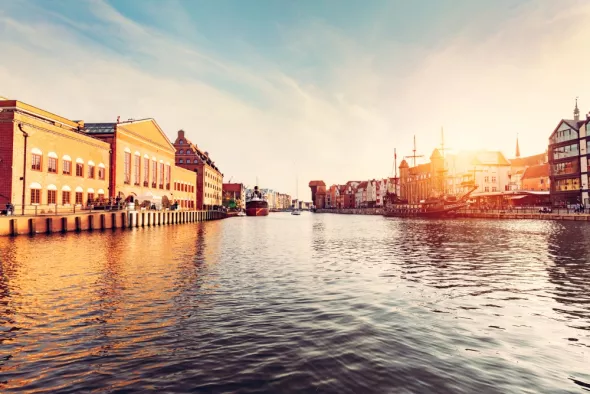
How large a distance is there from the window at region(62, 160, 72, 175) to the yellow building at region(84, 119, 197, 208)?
10859 mm

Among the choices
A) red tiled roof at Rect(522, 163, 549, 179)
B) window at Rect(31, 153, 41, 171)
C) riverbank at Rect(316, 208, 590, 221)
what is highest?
red tiled roof at Rect(522, 163, 549, 179)

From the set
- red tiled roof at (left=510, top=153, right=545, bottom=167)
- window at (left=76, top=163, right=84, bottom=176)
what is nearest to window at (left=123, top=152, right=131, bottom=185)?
window at (left=76, top=163, right=84, bottom=176)

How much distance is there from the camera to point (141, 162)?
70.2m

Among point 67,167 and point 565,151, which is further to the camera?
point 565,151

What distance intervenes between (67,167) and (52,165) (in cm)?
300

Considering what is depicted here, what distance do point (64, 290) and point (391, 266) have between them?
49.9 ft

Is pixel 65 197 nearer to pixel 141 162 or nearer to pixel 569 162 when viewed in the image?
pixel 141 162

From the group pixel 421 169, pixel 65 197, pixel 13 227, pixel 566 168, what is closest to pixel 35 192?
pixel 65 197

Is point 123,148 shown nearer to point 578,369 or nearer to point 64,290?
point 64,290

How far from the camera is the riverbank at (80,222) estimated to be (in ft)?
111

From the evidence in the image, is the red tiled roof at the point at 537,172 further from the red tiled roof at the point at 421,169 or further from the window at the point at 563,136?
the red tiled roof at the point at 421,169

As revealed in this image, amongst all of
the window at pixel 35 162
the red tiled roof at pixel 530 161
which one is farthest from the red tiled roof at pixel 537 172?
the window at pixel 35 162

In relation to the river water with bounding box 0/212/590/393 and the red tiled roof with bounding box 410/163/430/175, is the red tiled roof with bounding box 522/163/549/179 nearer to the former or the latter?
the red tiled roof with bounding box 410/163/430/175

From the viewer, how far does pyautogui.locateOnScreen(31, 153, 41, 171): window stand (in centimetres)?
4250
